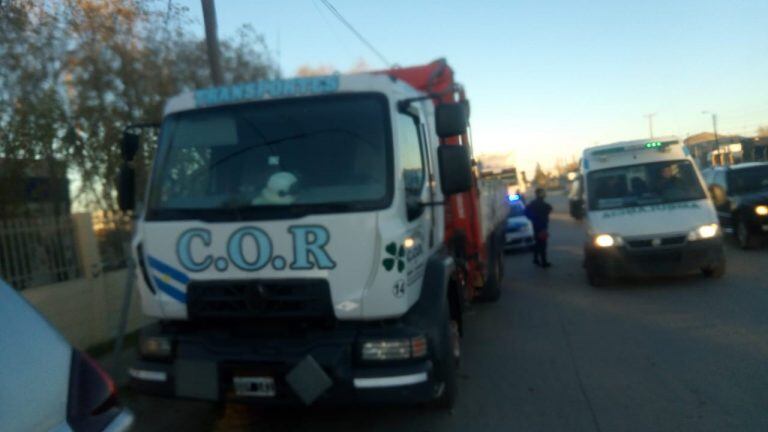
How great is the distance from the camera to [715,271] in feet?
35.8

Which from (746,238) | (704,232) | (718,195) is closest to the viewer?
(704,232)

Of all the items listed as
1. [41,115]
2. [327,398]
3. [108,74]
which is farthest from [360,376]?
[108,74]

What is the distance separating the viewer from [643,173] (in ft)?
37.1

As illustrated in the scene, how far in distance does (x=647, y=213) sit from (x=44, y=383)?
382 inches

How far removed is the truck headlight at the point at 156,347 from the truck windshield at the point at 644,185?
8.17m

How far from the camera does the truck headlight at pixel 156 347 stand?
4.82m

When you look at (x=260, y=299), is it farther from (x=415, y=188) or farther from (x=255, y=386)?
(x=415, y=188)

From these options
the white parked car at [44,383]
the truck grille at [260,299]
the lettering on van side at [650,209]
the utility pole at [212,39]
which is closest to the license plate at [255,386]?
the truck grille at [260,299]

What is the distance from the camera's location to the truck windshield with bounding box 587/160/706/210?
432 inches

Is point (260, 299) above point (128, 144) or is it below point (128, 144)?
below

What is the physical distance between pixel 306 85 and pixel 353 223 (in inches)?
46.1

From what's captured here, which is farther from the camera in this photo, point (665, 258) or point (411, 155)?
point (665, 258)

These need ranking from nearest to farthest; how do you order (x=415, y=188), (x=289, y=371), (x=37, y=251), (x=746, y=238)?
1. (x=289, y=371)
2. (x=415, y=188)
3. (x=37, y=251)
4. (x=746, y=238)

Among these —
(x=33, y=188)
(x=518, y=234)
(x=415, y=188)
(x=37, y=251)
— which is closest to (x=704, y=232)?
(x=415, y=188)
